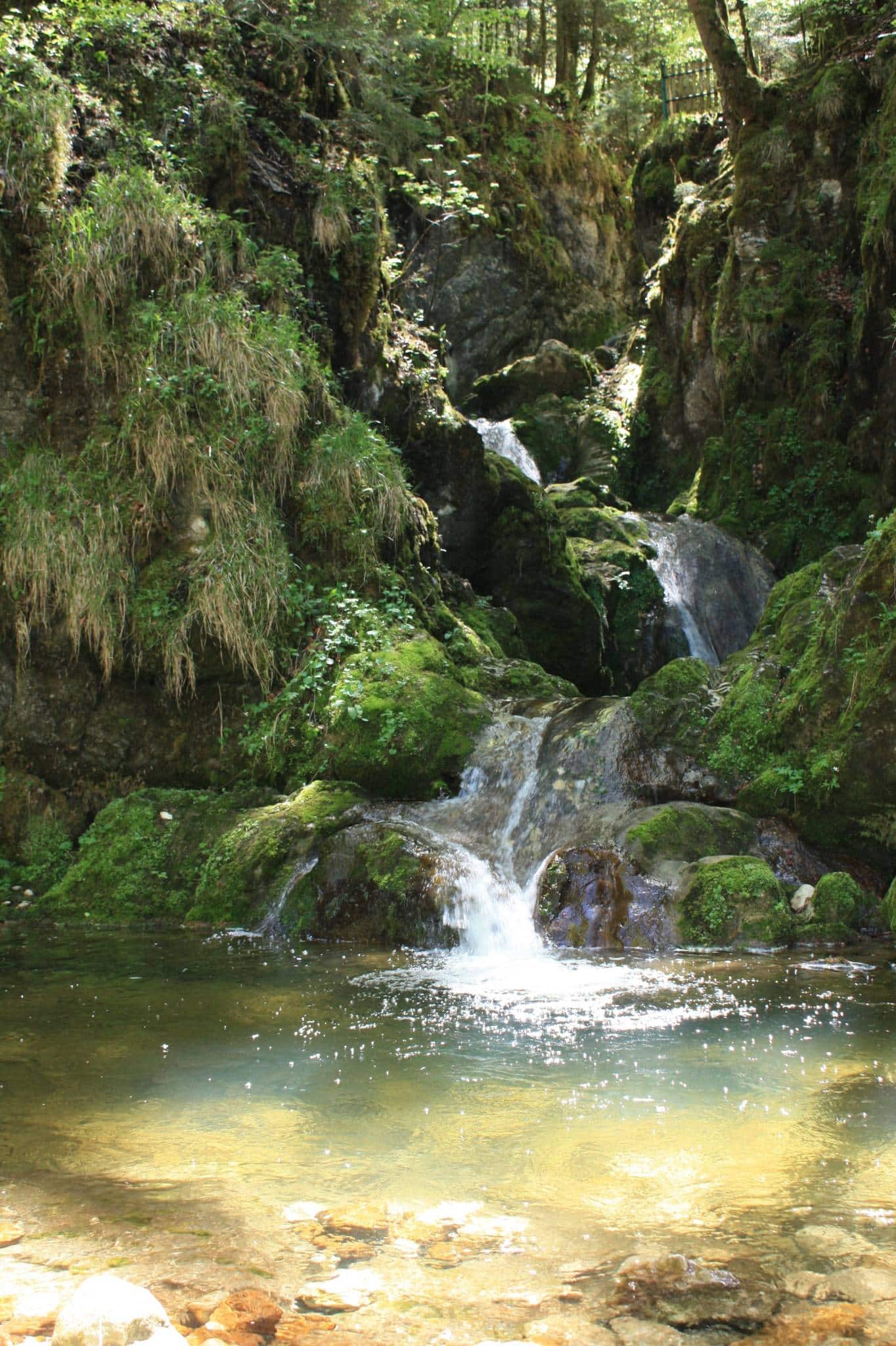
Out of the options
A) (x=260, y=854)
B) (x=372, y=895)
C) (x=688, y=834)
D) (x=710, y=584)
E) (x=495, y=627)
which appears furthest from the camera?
(x=710, y=584)

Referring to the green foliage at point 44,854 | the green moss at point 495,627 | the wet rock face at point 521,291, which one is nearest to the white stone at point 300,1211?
the green foliage at point 44,854

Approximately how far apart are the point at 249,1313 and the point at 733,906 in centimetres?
455

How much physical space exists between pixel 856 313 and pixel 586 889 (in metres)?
9.04

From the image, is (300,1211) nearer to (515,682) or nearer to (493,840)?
(493,840)

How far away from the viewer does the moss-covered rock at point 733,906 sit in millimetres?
6051

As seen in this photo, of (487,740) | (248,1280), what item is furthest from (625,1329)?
(487,740)

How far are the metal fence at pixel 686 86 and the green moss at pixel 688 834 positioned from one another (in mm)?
19630

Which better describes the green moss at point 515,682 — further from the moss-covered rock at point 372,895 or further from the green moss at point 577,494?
the green moss at point 577,494

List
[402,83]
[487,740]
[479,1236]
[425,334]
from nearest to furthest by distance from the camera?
[479,1236]
[487,740]
[425,334]
[402,83]

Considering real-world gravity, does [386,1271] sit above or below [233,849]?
below

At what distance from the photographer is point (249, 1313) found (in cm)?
218

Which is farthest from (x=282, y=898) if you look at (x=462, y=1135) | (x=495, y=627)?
(x=495, y=627)

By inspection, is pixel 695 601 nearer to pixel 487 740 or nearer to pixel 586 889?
pixel 487 740

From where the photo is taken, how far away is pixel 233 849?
7.29 meters
